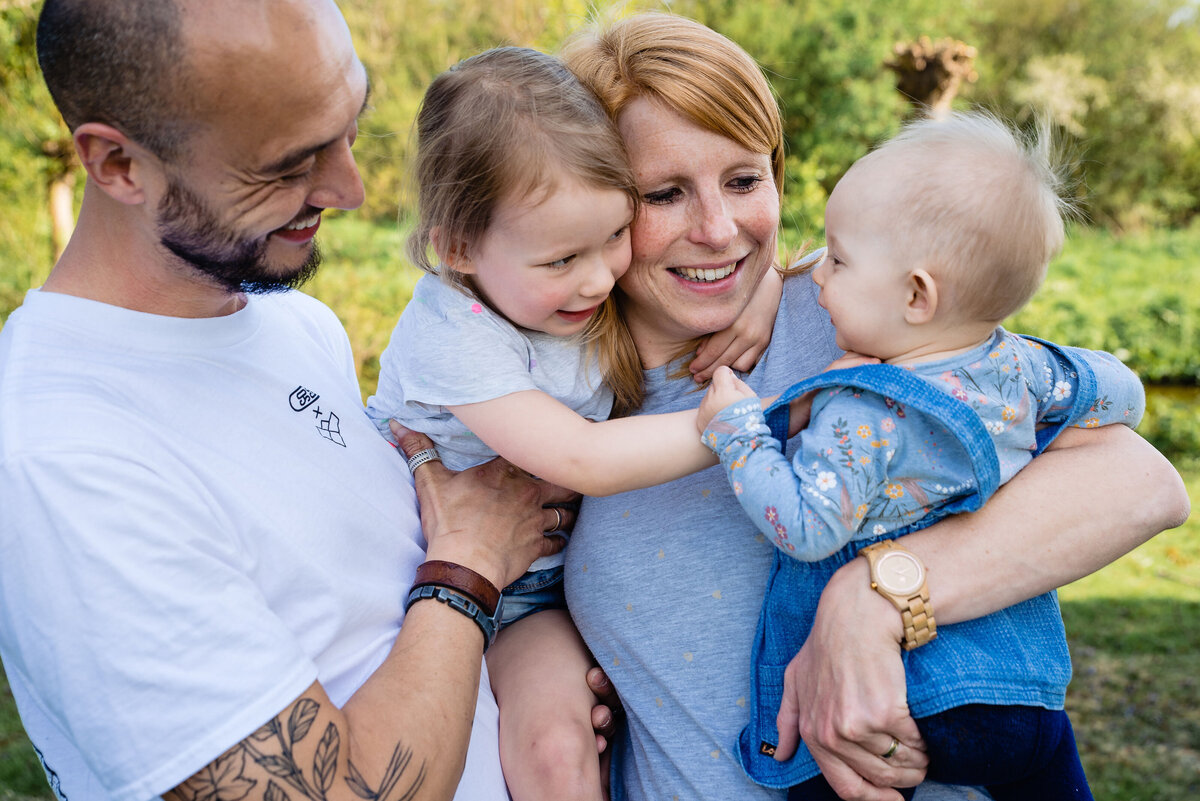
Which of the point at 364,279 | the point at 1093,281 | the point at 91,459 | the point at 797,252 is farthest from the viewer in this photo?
the point at 1093,281

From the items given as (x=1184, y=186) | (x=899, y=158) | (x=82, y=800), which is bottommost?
(x=1184, y=186)

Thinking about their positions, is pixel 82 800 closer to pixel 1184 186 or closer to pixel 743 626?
pixel 743 626

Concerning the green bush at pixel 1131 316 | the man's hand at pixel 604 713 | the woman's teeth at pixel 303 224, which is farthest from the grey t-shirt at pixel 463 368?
the green bush at pixel 1131 316

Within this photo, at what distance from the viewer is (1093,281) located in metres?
14.3

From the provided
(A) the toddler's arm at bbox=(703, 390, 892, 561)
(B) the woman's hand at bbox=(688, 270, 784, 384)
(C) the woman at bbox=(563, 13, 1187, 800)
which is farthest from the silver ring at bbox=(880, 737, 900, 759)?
(B) the woman's hand at bbox=(688, 270, 784, 384)

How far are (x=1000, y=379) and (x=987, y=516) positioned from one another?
0.96 ft

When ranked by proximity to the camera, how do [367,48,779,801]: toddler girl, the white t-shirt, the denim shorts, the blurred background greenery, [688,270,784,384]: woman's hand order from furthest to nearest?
the blurred background greenery → the denim shorts → [688,270,784,384]: woman's hand → [367,48,779,801]: toddler girl → the white t-shirt

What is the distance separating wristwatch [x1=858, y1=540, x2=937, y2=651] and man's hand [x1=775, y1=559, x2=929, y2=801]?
0.02m

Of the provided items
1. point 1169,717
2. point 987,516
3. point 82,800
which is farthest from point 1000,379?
point 1169,717

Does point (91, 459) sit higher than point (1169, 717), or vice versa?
point (91, 459)

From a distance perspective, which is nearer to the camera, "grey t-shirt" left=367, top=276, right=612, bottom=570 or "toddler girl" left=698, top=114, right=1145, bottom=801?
"toddler girl" left=698, top=114, right=1145, bottom=801

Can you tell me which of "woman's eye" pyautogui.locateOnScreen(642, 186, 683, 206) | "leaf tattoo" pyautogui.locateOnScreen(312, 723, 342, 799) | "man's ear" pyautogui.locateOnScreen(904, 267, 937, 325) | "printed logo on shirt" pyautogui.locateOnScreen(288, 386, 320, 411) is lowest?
"leaf tattoo" pyautogui.locateOnScreen(312, 723, 342, 799)

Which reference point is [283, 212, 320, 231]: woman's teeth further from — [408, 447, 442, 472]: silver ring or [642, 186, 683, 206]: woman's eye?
[642, 186, 683, 206]: woman's eye

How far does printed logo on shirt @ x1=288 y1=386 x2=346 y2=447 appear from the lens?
1.99 meters
